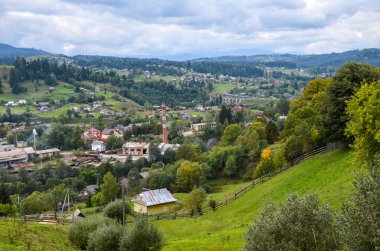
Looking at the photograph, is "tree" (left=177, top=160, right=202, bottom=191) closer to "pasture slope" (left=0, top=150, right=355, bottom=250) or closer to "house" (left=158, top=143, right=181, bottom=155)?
"pasture slope" (left=0, top=150, right=355, bottom=250)

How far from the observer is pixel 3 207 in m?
53.7

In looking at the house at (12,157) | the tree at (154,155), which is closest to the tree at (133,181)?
the tree at (154,155)

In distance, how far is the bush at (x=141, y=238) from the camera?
71.7ft

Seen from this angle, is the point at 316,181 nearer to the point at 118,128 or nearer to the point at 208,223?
the point at 208,223

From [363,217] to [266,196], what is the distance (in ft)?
79.9

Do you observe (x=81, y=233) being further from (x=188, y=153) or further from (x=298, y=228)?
(x=188, y=153)

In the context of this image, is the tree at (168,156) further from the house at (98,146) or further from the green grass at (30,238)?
the green grass at (30,238)

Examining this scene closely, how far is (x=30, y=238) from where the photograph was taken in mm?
23469

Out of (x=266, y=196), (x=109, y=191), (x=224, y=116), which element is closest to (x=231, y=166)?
(x=109, y=191)

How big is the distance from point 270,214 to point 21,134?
135 m

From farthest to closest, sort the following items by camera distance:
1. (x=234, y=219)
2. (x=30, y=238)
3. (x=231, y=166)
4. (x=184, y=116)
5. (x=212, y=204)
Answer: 1. (x=184, y=116)
2. (x=231, y=166)
3. (x=212, y=204)
4. (x=234, y=219)
5. (x=30, y=238)

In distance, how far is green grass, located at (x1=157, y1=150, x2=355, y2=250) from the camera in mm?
29244

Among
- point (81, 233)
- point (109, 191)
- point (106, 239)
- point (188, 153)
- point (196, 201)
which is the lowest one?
point (109, 191)

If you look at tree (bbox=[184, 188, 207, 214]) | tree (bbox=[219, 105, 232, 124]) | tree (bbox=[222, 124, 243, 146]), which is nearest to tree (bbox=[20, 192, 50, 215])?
tree (bbox=[184, 188, 207, 214])
